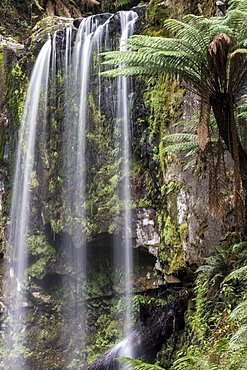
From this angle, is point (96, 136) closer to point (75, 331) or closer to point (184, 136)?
point (184, 136)

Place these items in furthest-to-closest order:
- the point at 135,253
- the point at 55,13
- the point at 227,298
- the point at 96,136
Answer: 1. the point at 55,13
2. the point at 96,136
3. the point at 135,253
4. the point at 227,298

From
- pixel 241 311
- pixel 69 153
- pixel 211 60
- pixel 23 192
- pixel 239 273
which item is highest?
pixel 69 153

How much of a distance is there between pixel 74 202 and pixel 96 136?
1575mm

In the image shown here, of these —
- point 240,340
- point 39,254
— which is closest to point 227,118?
point 240,340

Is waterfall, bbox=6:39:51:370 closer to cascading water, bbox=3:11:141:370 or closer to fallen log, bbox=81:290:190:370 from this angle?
cascading water, bbox=3:11:141:370

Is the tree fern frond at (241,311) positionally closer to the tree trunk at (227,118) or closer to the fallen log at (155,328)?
the tree trunk at (227,118)

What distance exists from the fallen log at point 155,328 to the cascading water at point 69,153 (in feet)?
7.19

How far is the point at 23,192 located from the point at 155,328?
196 inches

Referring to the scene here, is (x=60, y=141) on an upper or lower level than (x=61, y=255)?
upper

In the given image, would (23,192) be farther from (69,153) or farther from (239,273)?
(239,273)

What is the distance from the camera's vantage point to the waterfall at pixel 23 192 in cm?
833

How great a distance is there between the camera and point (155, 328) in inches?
195

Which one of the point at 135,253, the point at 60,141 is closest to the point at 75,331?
the point at 135,253

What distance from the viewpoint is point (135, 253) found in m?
7.25
